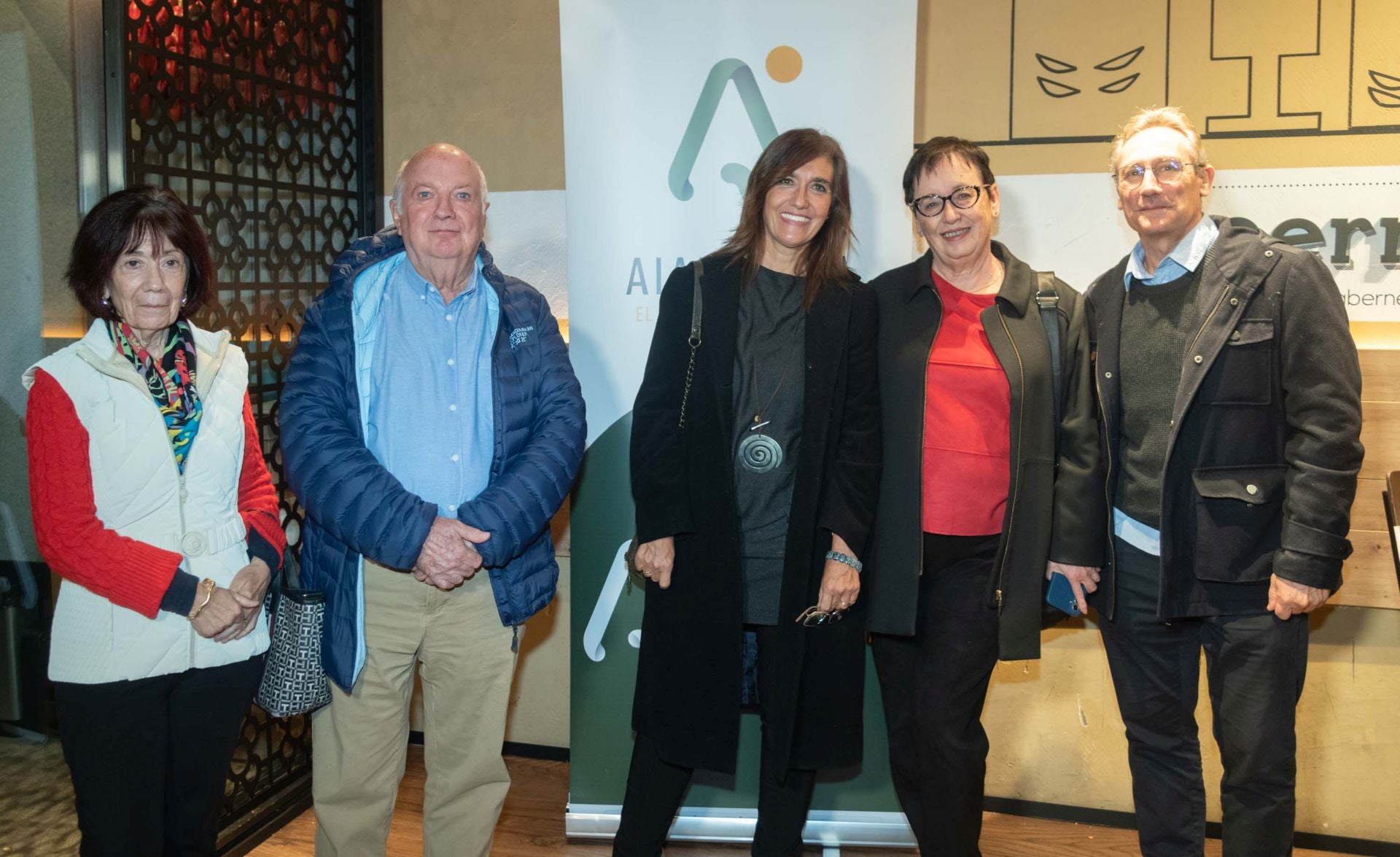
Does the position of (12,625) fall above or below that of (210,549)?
below

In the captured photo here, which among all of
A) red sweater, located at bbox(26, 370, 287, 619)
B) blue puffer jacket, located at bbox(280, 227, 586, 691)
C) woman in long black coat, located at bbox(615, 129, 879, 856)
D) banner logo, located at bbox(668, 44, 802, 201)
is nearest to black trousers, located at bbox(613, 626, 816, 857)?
woman in long black coat, located at bbox(615, 129, 879, 856)

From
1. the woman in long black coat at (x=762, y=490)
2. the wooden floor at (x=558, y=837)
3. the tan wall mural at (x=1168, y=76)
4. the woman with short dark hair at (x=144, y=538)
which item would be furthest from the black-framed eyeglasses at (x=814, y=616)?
the tan wall mural at (x=1168, y=76)

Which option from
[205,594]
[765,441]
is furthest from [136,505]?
[765,441]

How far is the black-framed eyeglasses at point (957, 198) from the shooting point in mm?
2361

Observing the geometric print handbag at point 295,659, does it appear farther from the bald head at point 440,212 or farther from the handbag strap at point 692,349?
the handbag strap at point 692,349

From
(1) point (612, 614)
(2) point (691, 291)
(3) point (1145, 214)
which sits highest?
(3) point (1145, 214)

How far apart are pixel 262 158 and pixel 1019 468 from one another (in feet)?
7.74

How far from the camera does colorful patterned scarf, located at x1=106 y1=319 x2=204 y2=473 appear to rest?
6.46ft

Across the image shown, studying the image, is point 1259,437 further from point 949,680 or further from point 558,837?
point 558,837

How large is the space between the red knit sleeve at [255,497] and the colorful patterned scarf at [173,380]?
140 millimetres

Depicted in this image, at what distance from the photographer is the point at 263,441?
3.17m

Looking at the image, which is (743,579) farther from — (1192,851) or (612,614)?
(1192,851)

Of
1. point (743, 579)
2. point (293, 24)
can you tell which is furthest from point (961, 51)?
point (293, 24)

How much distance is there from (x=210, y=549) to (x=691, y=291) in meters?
1.18
